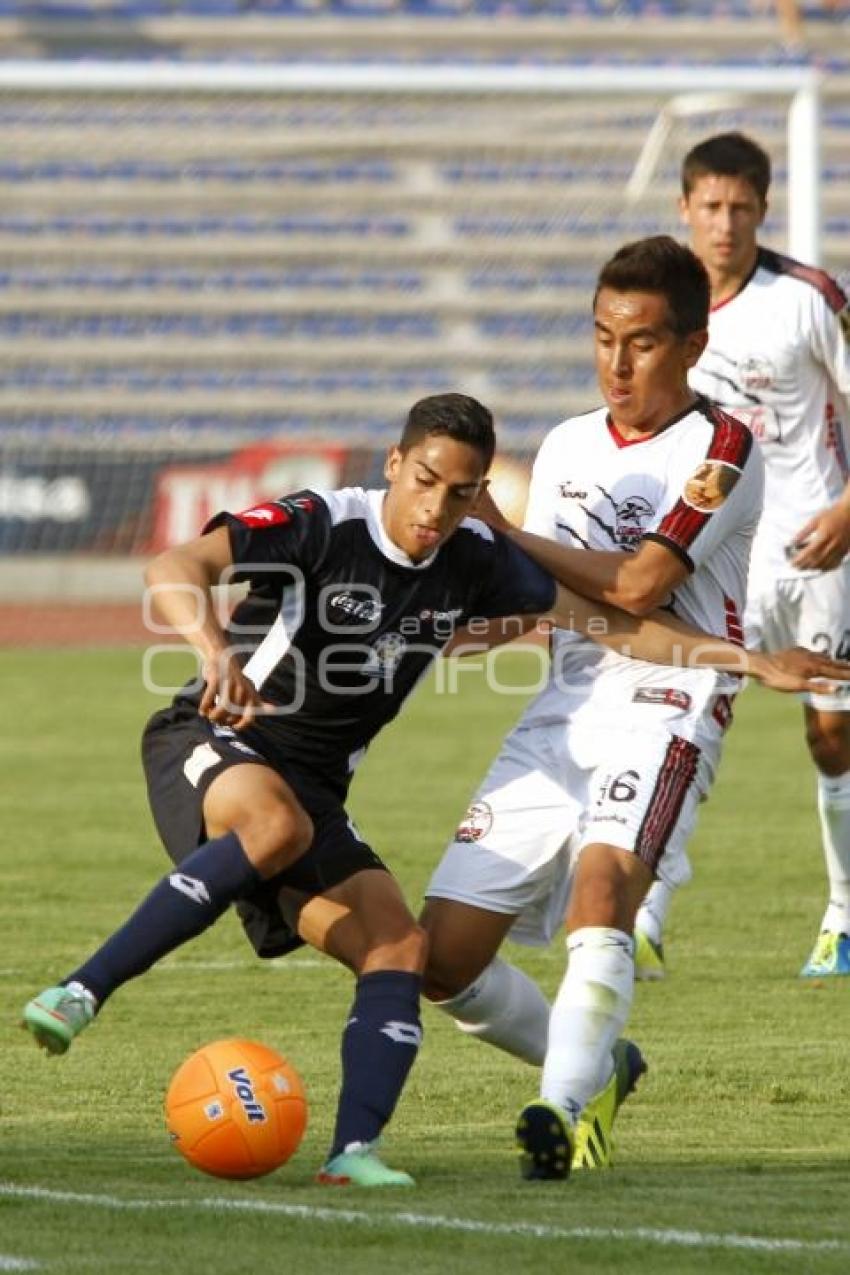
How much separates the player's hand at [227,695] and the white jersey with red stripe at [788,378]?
3.72 m

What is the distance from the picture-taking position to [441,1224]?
156 inches

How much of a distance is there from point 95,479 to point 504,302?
13.7 ft

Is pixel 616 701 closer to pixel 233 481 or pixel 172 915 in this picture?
pixel 172 915

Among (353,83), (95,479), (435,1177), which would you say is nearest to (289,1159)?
(435,1177)

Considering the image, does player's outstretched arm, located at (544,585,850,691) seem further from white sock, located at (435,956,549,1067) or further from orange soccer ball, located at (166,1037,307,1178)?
orange soccer ball, located at (166,1037,307,1178)

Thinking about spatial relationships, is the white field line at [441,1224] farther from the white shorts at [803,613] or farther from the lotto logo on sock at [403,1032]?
the white shorts at [803,613]

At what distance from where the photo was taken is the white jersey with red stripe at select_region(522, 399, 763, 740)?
537 cm

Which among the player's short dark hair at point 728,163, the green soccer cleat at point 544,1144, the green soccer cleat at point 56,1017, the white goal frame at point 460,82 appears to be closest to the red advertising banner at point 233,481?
the white goal frame at point 460,82

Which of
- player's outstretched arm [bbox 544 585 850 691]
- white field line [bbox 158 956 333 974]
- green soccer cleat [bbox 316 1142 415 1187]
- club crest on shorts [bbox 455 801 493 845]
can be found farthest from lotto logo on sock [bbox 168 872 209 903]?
white field line [bbox 158 956 333 974]

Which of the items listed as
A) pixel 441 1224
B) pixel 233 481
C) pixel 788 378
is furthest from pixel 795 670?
pixel 233 481

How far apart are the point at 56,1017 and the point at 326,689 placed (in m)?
1.07

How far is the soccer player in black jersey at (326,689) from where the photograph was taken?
4676mm

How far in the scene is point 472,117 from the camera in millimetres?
18656

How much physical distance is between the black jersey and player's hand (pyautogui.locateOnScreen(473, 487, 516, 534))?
148 mm
